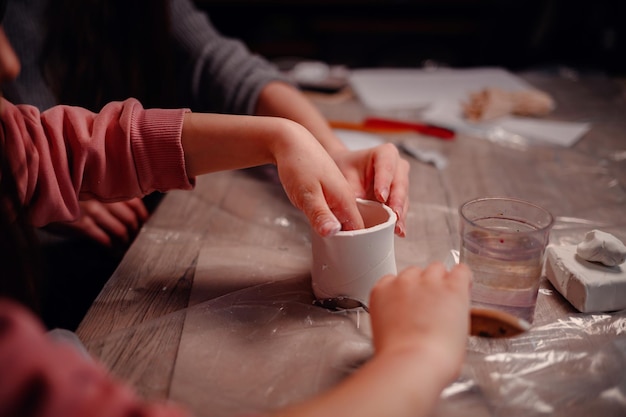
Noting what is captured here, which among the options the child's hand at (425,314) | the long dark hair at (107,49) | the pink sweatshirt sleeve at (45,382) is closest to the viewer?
the pink sweatshirt sleeve at (45,382)

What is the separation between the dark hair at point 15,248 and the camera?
1.78 ft

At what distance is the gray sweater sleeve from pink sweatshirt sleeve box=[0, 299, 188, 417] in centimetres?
84

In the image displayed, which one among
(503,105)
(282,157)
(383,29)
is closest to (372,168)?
(282,157)

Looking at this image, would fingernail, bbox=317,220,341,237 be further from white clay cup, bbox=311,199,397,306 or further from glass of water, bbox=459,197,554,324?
glass of water, bbox=459,197,554,324

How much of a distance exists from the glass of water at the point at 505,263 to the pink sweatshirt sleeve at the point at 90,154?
1.25 ft

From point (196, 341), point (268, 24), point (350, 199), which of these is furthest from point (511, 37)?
point (196, 341)

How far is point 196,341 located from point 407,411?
26 cm

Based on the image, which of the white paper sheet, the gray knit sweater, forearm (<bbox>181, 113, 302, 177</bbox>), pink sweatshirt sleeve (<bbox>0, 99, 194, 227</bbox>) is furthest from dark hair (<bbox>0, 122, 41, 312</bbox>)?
the white paper sheet

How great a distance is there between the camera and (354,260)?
0.65 metres

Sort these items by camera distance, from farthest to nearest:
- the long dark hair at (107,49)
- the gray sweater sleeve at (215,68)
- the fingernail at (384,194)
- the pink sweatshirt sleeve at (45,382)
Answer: the gray sweater sleeve at (215,68), the long dark hair at (107,49), the fingernail at (384,194), the pink sweatshirt sleeve at (45,382)

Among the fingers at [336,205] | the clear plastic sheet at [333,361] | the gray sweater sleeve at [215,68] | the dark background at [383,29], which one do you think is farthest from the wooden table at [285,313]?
the dark background at [383,29]

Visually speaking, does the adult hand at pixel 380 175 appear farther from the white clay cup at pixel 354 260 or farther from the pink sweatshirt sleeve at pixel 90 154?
the pink sweatshirt sleeve at pixel 90 154

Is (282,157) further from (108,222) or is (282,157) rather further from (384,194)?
(108,222)

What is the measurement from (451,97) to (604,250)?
803 millimetres
